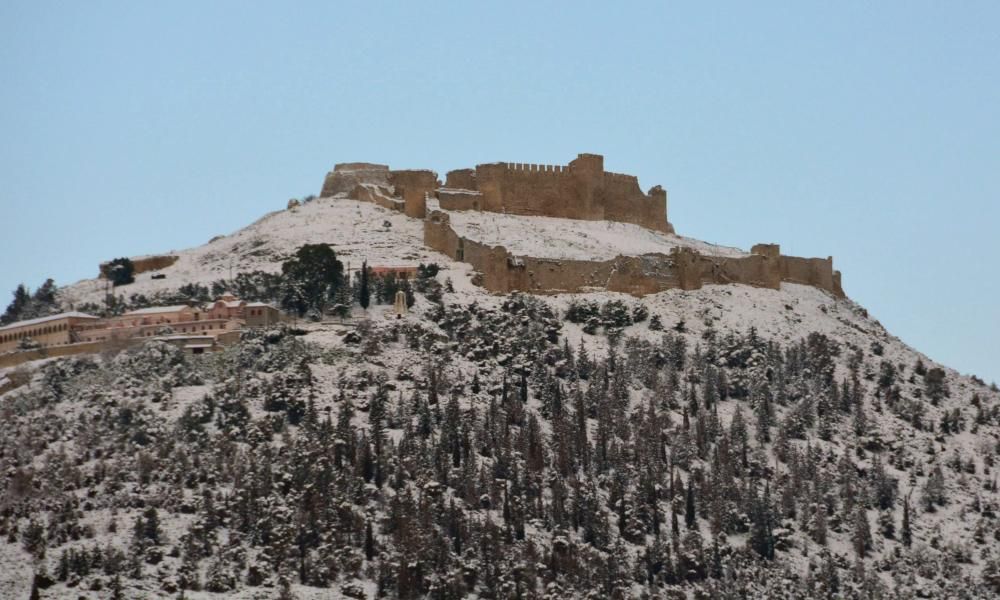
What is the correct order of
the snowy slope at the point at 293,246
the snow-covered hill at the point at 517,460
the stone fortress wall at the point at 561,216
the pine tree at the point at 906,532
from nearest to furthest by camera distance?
1. the snow-covered hill at the point at 517,460
2. the pine tree at the point at 906,532
3. the stone fortress wall at the point at 561,216
4. the snowy slope at the point at 293,246

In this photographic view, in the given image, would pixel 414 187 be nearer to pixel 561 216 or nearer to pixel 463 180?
pixel 463 180

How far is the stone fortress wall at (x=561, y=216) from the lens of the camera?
13238 cm

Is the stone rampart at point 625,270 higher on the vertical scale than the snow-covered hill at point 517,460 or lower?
higher

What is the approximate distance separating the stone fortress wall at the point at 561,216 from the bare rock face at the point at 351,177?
2.3 inches

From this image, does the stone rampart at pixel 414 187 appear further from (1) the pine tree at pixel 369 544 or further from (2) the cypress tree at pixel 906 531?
(1) the pine tree at pixel 369 544

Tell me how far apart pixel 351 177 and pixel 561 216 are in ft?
45.4

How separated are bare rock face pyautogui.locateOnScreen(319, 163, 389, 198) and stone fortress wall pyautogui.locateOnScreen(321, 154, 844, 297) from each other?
6 cm

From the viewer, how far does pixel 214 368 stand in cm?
11994

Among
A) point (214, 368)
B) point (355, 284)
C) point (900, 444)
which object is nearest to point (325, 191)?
point (355, 284)

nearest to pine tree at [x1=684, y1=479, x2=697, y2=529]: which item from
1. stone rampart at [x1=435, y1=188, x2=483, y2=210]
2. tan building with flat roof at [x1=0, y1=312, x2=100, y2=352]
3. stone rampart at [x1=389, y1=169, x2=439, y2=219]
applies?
tan building with flat roof at [x1=0, y1=312, x2=100, y2=352]

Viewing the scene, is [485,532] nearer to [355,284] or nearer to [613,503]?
[613,503]

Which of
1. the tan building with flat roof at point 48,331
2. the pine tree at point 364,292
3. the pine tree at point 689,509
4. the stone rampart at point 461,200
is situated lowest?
the pine tree at point 689,509

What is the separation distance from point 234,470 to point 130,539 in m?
6.67

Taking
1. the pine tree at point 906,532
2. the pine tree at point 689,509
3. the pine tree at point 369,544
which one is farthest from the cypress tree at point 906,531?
the pine tree at point 369,544
